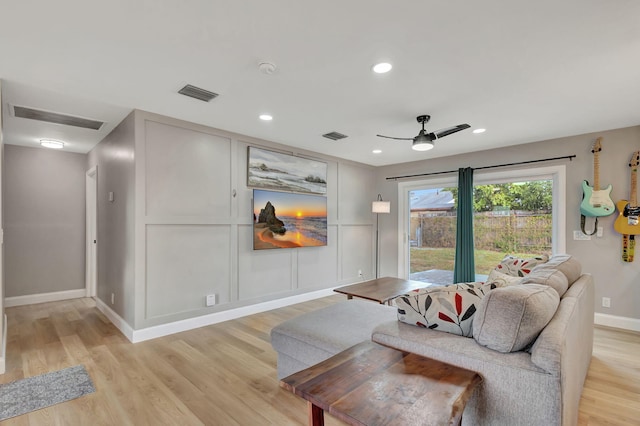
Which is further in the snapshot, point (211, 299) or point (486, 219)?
point (486, 219)

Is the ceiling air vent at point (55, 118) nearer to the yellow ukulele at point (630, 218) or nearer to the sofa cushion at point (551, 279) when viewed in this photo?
the sofa cushion at point (551, 279)

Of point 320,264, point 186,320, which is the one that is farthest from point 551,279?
point 320,264

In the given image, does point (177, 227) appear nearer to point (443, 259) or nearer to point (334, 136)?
point (334, 136)

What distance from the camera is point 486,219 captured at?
16.7 ft

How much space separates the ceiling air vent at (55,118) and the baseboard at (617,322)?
6.49 metres

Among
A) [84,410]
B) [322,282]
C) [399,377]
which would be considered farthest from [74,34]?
[322,282]

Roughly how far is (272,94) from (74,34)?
1449mm

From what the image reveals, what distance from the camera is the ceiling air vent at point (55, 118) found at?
3285 millimetres

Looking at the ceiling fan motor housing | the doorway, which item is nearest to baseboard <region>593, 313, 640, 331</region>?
the ceiling fan motor housing

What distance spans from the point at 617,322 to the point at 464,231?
208 cm

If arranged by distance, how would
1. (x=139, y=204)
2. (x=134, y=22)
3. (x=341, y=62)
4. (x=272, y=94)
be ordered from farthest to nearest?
(x=139, y=204) < (x=272, y=94) < (x=341, y=62) < (x=134, y=22)

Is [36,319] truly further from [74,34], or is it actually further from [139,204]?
[74,34]

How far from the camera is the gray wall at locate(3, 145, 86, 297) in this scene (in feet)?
15.3

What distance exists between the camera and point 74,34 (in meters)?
1.99
